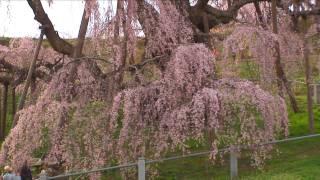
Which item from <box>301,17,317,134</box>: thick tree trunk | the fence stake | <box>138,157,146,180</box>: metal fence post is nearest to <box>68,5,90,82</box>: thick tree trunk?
<box>138,157,146,180</box>: metal fence post

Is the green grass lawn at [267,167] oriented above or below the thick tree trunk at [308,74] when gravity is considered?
below

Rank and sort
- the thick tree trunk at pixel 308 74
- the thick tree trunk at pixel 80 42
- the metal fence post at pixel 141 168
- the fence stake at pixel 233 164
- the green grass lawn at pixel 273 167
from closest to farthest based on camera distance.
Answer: the metal fence post at pixel 141 168 < the green grass lawn at pixel 273 167 < the fence stake at pixel 233 164 < the thick tree trunk at pixel 80 42 < the thick tree trunk at pixel 308 74

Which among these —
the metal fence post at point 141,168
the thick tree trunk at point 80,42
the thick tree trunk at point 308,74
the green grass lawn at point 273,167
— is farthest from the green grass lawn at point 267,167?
the thick tree trunk at point 80,42

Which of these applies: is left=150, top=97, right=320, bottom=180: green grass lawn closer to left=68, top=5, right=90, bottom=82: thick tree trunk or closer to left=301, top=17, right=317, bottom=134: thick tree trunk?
left=301, top=17, right=317, bottom=134: thick tree trunk

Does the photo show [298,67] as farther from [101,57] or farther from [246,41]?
[101,57]

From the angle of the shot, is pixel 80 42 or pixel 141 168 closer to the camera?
pixel 141 168

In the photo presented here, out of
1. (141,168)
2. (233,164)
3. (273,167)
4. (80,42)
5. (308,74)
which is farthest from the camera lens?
(308,74)

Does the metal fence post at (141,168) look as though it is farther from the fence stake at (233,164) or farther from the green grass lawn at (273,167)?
the fence stake at (233,164)

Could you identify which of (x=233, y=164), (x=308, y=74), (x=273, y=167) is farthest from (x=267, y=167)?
(x=308, y=74)

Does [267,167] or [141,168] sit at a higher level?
[141,168]

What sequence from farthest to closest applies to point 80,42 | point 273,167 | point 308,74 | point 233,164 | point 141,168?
point 308,74
point 273,167
point 80,42
point 233,164
point 141,168

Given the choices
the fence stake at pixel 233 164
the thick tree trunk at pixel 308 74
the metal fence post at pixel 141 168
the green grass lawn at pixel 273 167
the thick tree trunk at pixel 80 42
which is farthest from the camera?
the thick tree trunk at pixel 308 74

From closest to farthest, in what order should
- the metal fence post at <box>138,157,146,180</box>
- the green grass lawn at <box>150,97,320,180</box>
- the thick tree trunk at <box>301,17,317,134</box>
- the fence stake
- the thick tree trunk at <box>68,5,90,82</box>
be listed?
the metal fence post at <box>138,157,146,180</box> → the green grass lawn at <box>150,97,320,180</box> → the fence stake → the thick tree trunk at <box>68,5,90,82</box> → the thick tree trunk at <box>301,17,317,134</box>

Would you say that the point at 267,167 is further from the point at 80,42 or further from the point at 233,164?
the point at 80,42
